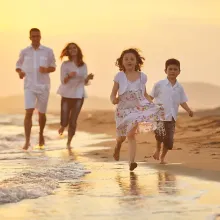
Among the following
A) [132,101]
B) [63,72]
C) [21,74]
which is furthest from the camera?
Result: [63,72]

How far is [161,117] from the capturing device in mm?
9125

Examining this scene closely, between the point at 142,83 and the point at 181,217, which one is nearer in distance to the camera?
the point at 181,217

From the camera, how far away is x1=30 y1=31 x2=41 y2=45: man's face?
12.9 meters

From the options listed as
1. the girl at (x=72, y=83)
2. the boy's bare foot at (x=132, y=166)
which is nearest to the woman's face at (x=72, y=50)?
the girl at (x=72, y=83)

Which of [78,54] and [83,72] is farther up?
[78,54]

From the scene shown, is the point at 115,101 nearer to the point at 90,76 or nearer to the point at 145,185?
the point at 145,185

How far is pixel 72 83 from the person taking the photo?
13227 mm

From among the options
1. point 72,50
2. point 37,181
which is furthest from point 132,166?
point 72,50

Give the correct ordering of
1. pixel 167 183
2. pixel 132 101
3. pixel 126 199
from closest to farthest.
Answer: pixel 126 199 → pixel 167 183 → pixel 132 101

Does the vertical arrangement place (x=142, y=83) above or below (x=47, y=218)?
above

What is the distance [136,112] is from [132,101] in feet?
0.57

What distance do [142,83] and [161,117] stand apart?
50 centimetres

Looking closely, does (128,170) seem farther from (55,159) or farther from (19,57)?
(19,57)

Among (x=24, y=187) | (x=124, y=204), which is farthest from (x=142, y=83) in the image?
(x=124, y=204)
